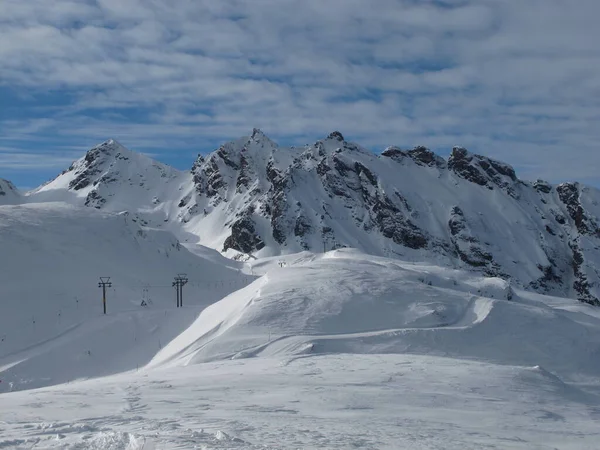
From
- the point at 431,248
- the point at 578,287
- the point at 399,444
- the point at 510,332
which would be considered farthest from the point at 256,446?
Answer: the point at 578,287

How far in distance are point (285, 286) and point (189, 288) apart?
69.4 ft

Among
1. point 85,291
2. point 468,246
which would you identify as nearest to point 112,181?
point 468,246

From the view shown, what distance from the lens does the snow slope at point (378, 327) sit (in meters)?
24.1

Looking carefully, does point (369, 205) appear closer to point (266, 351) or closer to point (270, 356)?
point (266, 351)

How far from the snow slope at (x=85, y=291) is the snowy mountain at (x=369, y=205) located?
62495 millimetres

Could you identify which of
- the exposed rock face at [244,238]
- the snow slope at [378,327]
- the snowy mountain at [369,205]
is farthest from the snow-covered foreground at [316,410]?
the exposed rock face at [244,238]

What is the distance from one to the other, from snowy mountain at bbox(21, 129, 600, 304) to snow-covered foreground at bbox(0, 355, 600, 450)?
323ft

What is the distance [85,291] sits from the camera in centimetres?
4066

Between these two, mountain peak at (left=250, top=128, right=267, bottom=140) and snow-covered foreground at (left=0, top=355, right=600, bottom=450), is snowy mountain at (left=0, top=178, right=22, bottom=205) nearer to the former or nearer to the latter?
mountain peak at (left=250, top=128, right=267, bottom=140)

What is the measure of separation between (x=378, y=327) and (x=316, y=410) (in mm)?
14219

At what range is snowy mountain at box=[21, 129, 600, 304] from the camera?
125875 mm

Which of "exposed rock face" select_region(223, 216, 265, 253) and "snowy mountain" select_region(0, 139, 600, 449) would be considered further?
"exposed rock face" select_region(223, 216, 265, 253)

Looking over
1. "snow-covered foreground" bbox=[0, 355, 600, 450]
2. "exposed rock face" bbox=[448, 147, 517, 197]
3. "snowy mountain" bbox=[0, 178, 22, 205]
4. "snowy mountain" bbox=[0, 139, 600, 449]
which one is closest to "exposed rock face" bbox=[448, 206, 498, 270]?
"exposed rock face" bbox=[448, 147, 517, 197]

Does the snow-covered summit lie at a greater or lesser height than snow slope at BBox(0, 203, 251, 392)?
greater
